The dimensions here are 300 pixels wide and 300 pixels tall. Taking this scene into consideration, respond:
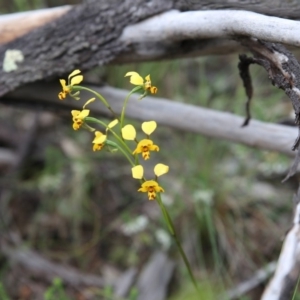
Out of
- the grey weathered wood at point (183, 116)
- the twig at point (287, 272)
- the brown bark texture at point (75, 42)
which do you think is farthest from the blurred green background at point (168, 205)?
the twig at point (287, 272)

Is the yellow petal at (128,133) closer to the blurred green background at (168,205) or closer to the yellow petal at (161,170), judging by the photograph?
the yellow petal at (161,170)

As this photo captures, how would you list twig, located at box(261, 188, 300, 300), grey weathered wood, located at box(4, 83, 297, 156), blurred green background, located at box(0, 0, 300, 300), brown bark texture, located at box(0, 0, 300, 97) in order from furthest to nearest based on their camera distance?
1. blurred green background, located at box(0, 0, 300, 300)
2. grey weathered wood, located at box(4, 83, 297, 156)
3. brown bark texture, located at box(0, 0, 300, 97)
4. twig, located at box(261, 188, 300, 300)

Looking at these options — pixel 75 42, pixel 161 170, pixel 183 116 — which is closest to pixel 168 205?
pixel 183 116

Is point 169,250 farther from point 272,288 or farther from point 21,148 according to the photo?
point 272,288

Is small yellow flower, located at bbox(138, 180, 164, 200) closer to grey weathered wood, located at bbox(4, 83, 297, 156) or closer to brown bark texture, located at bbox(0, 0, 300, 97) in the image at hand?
brown bark texture, located at bbox(0, 0, 300, 97)

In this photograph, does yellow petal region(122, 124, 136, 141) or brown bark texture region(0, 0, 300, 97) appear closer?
yellow petal region(122, 124, 136, 141)

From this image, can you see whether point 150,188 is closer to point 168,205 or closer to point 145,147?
point 145,147

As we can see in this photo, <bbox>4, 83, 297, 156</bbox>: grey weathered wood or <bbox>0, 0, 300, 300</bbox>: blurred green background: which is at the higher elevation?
<bbox>4, 83, 297, 156</bbox>: grey weathered wood

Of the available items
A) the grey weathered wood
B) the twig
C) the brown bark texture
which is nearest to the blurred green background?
the grey weathered wood
